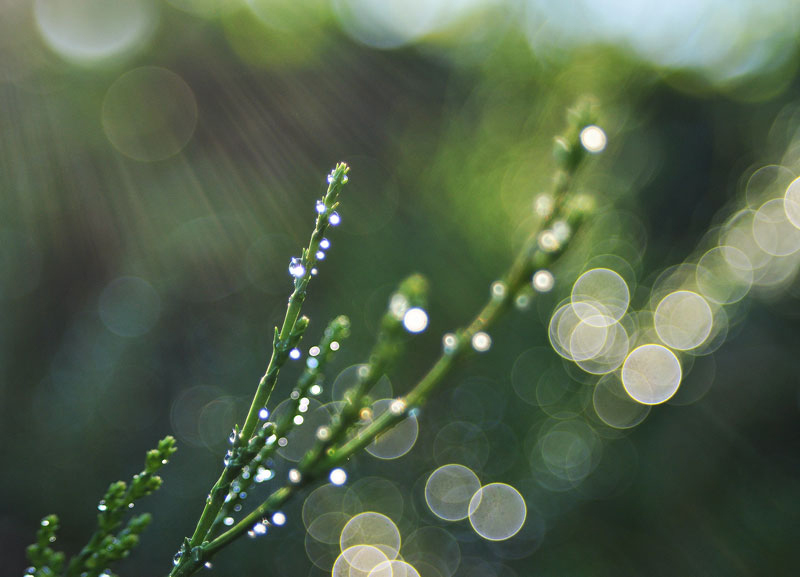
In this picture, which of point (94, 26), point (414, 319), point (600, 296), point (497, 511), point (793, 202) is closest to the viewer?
point (414, 319)

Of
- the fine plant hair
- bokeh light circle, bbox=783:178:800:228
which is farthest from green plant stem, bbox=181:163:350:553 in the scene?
bokeh light circle, bbox=783:178:800:228

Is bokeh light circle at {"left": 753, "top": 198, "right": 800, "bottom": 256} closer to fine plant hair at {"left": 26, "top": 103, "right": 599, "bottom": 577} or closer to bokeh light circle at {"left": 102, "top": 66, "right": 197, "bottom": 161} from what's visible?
fine plant hair at {"left": 26, "top": 103, "right": 599, "bottom": 577}

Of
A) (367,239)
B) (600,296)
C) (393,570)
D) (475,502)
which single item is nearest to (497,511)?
(475,502)

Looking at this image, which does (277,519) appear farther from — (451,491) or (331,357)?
(451,491)

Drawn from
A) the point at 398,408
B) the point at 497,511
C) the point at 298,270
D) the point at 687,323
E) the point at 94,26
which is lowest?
the point at 398,408

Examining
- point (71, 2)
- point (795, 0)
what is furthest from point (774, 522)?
point (71, 2)

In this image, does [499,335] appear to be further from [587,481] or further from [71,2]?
[71,2]
